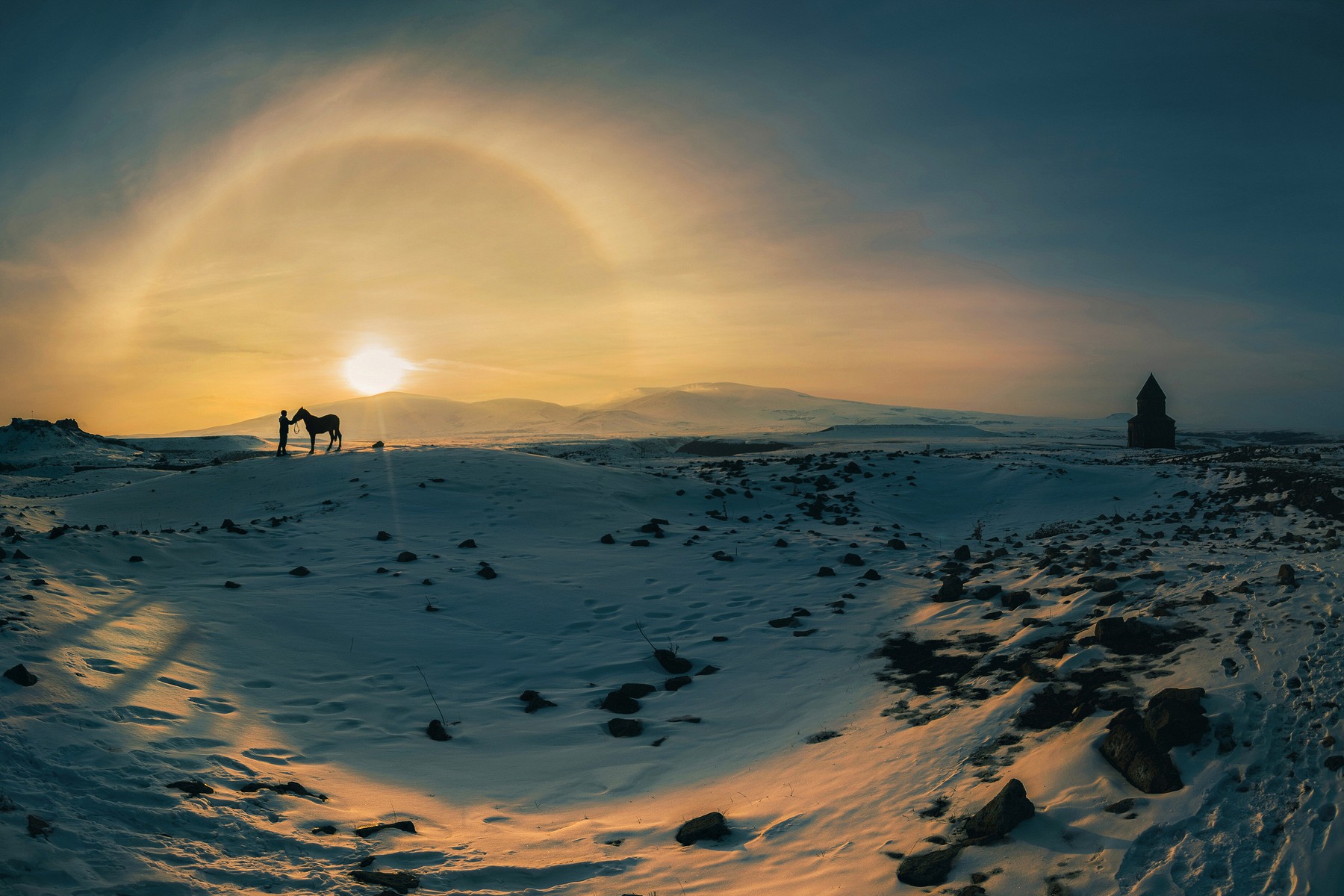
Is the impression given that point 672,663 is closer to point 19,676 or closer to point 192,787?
point 192,787

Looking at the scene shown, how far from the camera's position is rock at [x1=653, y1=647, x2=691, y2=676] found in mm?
9812

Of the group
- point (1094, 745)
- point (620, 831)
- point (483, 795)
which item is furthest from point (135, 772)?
point (1094, 745)

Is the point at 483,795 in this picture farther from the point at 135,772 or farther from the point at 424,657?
the point at 424,657

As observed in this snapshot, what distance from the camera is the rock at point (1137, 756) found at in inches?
198

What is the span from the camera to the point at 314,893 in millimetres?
4527

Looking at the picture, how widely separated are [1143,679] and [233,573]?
13655 mm

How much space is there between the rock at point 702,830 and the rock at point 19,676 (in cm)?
584

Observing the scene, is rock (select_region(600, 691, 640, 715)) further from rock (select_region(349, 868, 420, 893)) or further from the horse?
the horse

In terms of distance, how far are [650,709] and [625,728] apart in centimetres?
74

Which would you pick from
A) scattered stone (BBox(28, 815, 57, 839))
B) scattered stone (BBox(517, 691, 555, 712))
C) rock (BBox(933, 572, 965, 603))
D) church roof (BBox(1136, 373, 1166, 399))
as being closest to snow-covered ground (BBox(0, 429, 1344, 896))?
scattered stone (BBox(28, 815, 57, 839))

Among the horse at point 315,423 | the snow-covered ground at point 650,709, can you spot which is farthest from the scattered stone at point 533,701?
the horse at point 315,423

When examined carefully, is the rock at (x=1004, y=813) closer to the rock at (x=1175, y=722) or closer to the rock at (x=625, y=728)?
the rock at (x=1175, y=722)

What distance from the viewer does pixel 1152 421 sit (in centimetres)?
5381

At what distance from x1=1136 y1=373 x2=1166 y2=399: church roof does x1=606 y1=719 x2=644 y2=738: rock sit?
5685 cm
